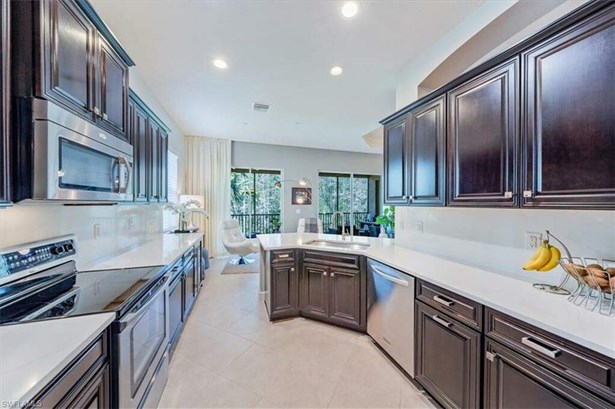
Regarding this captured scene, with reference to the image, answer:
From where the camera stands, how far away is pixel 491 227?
2008mm

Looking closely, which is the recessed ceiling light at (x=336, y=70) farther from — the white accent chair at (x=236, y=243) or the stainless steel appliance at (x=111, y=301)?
the white accent chair at (x=236, y=243)

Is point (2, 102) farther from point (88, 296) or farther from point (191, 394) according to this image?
point (191, 394)

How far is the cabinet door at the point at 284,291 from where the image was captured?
9.78 ft

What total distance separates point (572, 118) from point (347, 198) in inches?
284

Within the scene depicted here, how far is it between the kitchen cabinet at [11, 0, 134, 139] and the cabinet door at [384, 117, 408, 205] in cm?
247

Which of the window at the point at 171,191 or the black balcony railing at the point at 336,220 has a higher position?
the window at the point at 171,191

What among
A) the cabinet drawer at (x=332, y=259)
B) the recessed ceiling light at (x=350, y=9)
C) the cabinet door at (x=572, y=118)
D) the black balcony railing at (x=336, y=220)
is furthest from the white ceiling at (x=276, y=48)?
the black balcony railing at (x=336, y=220)

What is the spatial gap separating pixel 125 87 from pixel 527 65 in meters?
2.72

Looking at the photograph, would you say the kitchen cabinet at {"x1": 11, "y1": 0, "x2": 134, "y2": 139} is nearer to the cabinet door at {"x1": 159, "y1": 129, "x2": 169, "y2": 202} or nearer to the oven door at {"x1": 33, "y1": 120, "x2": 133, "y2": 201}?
the oven door at {"x1": 33, "y1": 120, "x2": 133, "y2": 201}

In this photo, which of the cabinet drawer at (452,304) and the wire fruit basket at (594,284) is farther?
the cabinet drawer at (452,304)

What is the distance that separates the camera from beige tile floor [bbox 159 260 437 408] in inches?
72.5

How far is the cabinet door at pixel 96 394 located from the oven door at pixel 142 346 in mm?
63

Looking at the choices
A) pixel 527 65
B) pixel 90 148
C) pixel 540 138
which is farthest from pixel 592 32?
pixel 90 148

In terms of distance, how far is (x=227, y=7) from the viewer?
2.11 meters
